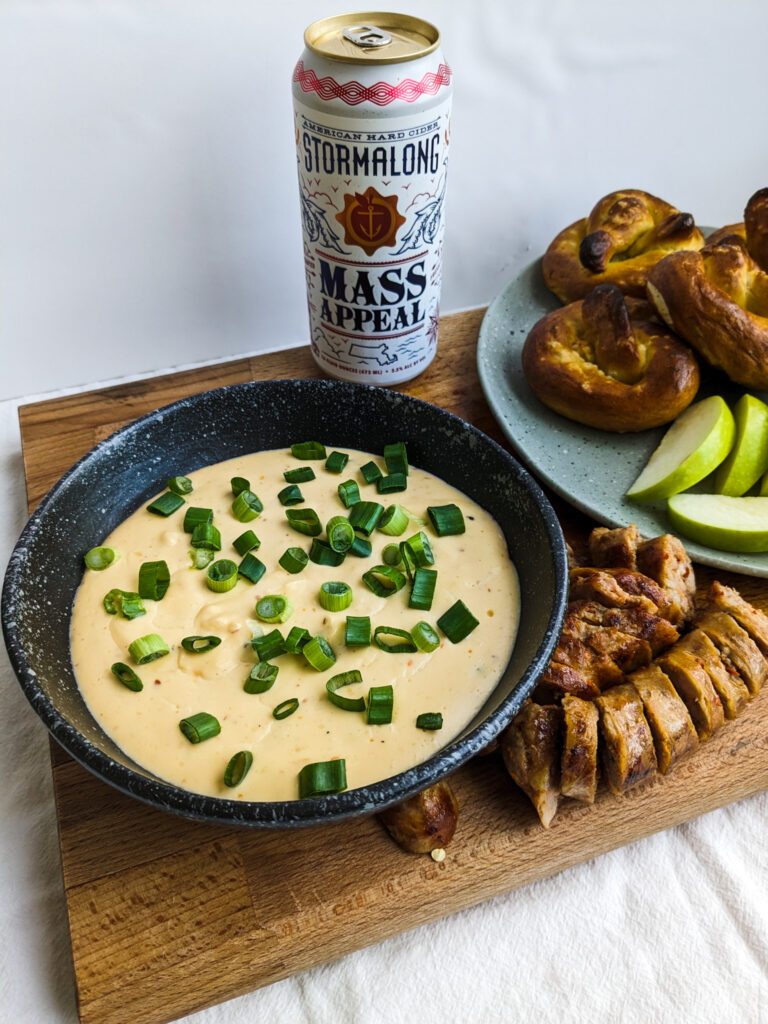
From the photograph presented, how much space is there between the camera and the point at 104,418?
2.23 meters

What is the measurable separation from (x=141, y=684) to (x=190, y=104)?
146cm

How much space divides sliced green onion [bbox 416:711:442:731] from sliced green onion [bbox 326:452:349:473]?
0.62 meters

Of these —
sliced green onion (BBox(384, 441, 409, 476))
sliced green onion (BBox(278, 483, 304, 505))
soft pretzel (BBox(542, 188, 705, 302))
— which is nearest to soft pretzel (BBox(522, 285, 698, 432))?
soft pretzel (BBox(542, 188, 705, 302))

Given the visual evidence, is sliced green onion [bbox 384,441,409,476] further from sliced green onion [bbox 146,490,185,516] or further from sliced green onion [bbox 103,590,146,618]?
sliced green onion [bbox 103,590,146,618]

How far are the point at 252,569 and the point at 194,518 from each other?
0.18 metres

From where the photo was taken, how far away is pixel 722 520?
1.82 meters

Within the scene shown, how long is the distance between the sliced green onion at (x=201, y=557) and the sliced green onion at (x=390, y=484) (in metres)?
0.36

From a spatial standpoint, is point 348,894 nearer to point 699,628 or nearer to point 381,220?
point 699,628

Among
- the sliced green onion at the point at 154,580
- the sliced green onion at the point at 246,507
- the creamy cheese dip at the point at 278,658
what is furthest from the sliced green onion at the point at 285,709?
the sliced green onion at the point at 246,507

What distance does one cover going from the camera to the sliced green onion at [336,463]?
1.87 metres

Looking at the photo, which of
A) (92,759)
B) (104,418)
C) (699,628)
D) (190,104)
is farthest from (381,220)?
(92,759)

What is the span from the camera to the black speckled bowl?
49.0 inches

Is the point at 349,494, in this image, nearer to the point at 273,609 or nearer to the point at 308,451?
the point at 308,451

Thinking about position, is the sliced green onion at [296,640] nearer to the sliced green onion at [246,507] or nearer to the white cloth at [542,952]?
the sliced green onion at [246,507]
